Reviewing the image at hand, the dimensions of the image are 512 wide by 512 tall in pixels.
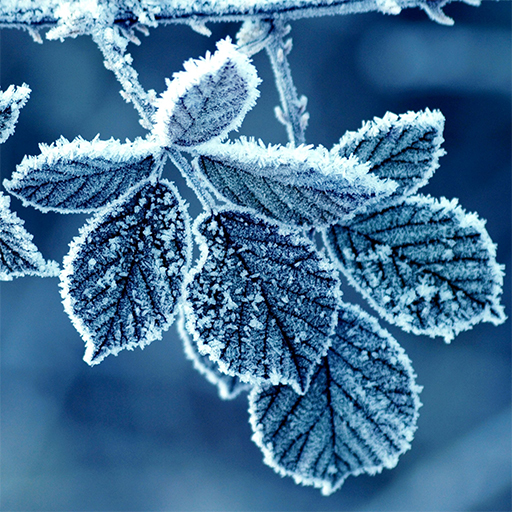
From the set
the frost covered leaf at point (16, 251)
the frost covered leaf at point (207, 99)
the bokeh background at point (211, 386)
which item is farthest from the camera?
the bokeh background at point (211, 386)

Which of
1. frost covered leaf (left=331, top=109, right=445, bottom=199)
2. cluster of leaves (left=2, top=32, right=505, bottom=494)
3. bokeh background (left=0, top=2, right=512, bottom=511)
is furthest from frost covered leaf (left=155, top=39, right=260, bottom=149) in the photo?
bokeh background (left=0, top=2, right=512, bottom=511)

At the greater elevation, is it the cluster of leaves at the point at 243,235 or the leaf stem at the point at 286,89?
the leaf stem at the point at 286,89

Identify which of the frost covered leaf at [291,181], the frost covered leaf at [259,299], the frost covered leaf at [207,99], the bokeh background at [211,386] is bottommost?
the frost covered leaf at [259,299]

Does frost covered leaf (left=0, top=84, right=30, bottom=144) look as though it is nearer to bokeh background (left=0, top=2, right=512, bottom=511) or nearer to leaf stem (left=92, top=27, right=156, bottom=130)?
leaf stem (left=92, top=27, right=156, bottom=130)

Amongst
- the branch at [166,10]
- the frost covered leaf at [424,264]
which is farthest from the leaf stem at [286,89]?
the frost covered leaf at [424,264]

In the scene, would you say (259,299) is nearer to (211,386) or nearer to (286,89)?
(286,89)

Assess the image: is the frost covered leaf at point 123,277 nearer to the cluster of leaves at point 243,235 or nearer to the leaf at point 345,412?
the cluster of leaves at point 243,235

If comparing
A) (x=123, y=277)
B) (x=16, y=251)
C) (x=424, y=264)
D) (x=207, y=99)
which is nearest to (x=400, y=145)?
(x=424, y=264)
